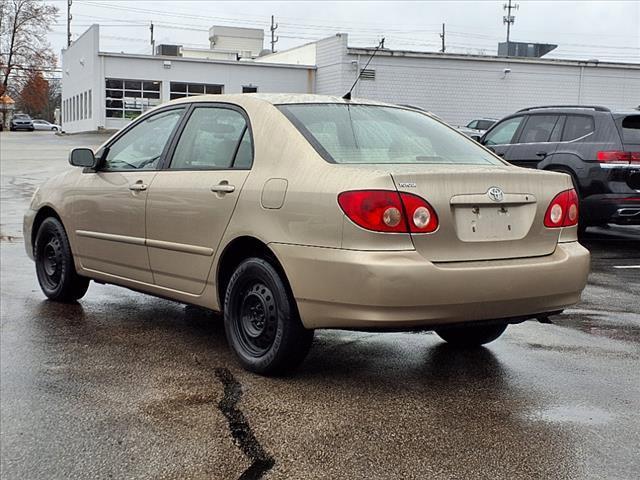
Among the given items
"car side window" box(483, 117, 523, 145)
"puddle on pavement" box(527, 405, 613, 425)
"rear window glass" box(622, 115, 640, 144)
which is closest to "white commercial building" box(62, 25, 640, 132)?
"car side window" box(483, 117, 523, 145)

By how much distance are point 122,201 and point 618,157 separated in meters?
6.29

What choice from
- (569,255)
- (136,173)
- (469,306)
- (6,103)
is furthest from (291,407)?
(6,103)

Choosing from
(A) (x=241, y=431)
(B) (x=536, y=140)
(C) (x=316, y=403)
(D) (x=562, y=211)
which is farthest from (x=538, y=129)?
(A) (x=241, y=431)

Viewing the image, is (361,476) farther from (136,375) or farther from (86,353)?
(86,353)

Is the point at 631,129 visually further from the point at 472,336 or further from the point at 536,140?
the point at 472,336

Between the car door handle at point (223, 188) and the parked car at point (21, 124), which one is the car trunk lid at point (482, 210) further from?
the parked car at point (21, 124)

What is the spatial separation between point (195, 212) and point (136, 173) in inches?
34.4

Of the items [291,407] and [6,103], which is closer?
[291,407]

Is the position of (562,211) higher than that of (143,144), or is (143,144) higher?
(143,144)

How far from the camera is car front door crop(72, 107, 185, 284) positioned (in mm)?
5238

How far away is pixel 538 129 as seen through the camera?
10602 mm

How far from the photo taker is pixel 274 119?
14.9ft

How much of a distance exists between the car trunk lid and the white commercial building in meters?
29.1

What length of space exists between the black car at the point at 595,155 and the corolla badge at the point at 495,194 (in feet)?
18.7
